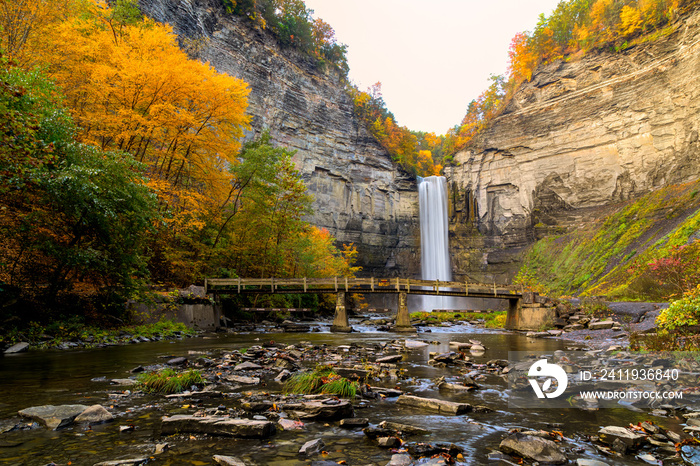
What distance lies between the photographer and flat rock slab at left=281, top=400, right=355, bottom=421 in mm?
4336

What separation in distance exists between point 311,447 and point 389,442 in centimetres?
76

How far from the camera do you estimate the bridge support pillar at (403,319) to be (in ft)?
69.4

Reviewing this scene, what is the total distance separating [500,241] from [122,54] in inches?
1862

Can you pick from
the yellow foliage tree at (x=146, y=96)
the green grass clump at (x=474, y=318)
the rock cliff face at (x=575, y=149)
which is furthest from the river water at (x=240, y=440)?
the rock cliff face at (x=575, y=149)

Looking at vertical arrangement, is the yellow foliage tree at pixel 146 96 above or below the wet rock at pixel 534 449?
above

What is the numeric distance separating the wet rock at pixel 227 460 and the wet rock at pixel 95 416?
1.94m

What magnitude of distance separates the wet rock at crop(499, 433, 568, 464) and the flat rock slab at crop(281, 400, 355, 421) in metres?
1.81

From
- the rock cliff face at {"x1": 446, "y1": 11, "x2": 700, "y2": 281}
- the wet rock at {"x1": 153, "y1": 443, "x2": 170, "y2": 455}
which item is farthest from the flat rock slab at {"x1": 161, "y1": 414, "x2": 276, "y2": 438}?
the rock cliff face at {"x1": 446, "y1": 11, "x2": 700, "y2": 281}

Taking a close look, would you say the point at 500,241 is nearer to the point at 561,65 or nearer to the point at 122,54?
the point at 561,65

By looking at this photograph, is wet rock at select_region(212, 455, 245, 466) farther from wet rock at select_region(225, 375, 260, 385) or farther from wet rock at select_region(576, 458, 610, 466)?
wet rock at select_region(225, 375, 260, 385)

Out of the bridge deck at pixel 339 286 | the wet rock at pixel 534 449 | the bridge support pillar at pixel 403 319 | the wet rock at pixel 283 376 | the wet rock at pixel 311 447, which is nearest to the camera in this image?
the wet rock at pixel 534 449

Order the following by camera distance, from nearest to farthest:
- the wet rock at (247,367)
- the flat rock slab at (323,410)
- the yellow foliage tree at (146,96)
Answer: the flat rock slab at (323,410), the wet rock at (247,367), the yellow foliage tree at (146,96)

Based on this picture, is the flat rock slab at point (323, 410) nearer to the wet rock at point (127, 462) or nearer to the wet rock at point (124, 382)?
the wet rock at point (127, 462)

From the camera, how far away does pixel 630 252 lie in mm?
30297
